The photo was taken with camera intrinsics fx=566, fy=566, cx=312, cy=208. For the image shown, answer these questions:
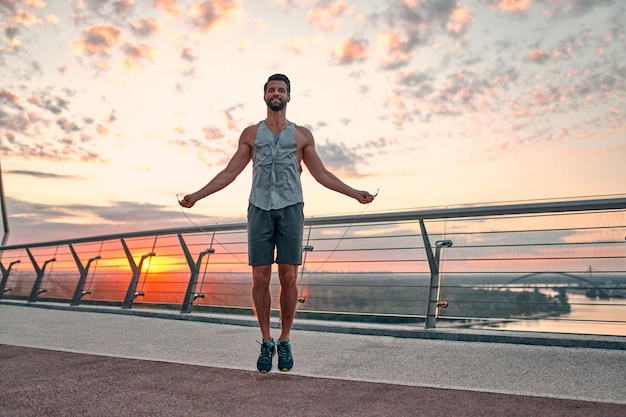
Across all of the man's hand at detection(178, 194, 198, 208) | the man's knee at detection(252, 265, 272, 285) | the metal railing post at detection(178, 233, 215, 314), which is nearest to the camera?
the man's knee at detection(252, 265, 272, 285)

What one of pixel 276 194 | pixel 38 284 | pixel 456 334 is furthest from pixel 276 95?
pixel 38 284

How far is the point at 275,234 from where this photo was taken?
3.68m

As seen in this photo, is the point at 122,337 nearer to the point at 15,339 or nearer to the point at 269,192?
the point at 15,339

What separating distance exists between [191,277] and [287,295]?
3705 mm

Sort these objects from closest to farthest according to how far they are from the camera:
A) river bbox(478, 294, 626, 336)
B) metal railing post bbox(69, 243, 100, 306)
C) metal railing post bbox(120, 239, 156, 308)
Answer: river bbox(478, 294, 626, 336), metal railing post bbox(120, 239, 156, 308), metal railing post bbox(69, 243, 100, 306)

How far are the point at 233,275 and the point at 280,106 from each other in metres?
4.04

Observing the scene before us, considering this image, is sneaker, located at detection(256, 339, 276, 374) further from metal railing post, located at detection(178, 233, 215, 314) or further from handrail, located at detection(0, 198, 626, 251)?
metal railing post, located at detection(178, 233, 215, 314)

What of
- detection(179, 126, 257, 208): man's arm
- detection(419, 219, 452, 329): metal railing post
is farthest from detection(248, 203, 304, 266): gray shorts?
detection(419, 219, 452, 329): metal railing post

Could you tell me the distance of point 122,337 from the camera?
5.13m

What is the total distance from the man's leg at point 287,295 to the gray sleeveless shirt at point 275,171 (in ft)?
1.44

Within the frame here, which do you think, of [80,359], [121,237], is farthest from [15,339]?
[121,237]

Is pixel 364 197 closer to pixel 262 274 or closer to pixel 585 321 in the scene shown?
pixel 262 274

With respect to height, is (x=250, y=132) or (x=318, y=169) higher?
(x=250, y=132)

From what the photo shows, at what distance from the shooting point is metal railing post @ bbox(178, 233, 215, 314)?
23.2 feet
